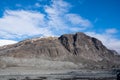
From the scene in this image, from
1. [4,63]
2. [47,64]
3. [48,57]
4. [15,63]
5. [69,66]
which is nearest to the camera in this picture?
[4,63]

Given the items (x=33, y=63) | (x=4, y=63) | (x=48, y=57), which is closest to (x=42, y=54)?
(x=48, y=57)

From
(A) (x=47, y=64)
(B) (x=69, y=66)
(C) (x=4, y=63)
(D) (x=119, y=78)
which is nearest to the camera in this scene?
(D) (x=119, y=78)

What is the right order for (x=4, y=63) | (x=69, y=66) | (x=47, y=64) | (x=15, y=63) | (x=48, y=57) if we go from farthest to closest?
1. (x=48, y=57)
2. (x=69, y=66)
3. (x=47, y=64)
4. (x=15, y=63)
5. (x=4, y=63)

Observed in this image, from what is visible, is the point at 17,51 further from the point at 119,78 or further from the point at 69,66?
the point at 119,78

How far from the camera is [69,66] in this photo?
7126 inches

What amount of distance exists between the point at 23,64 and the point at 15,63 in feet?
17.9

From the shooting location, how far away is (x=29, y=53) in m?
191

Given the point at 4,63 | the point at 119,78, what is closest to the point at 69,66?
the point at 4,63

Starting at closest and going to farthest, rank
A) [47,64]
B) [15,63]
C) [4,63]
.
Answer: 1. [4,63]
2. [15,63]
3. [47,64]

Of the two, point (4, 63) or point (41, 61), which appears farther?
point (41, 61)

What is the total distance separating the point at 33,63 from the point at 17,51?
3309 centimetres

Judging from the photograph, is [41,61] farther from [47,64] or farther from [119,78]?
[119,78]

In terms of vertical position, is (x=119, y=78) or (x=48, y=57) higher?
(x=48, y=57)

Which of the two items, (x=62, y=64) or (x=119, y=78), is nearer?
(x=119, y=78)
